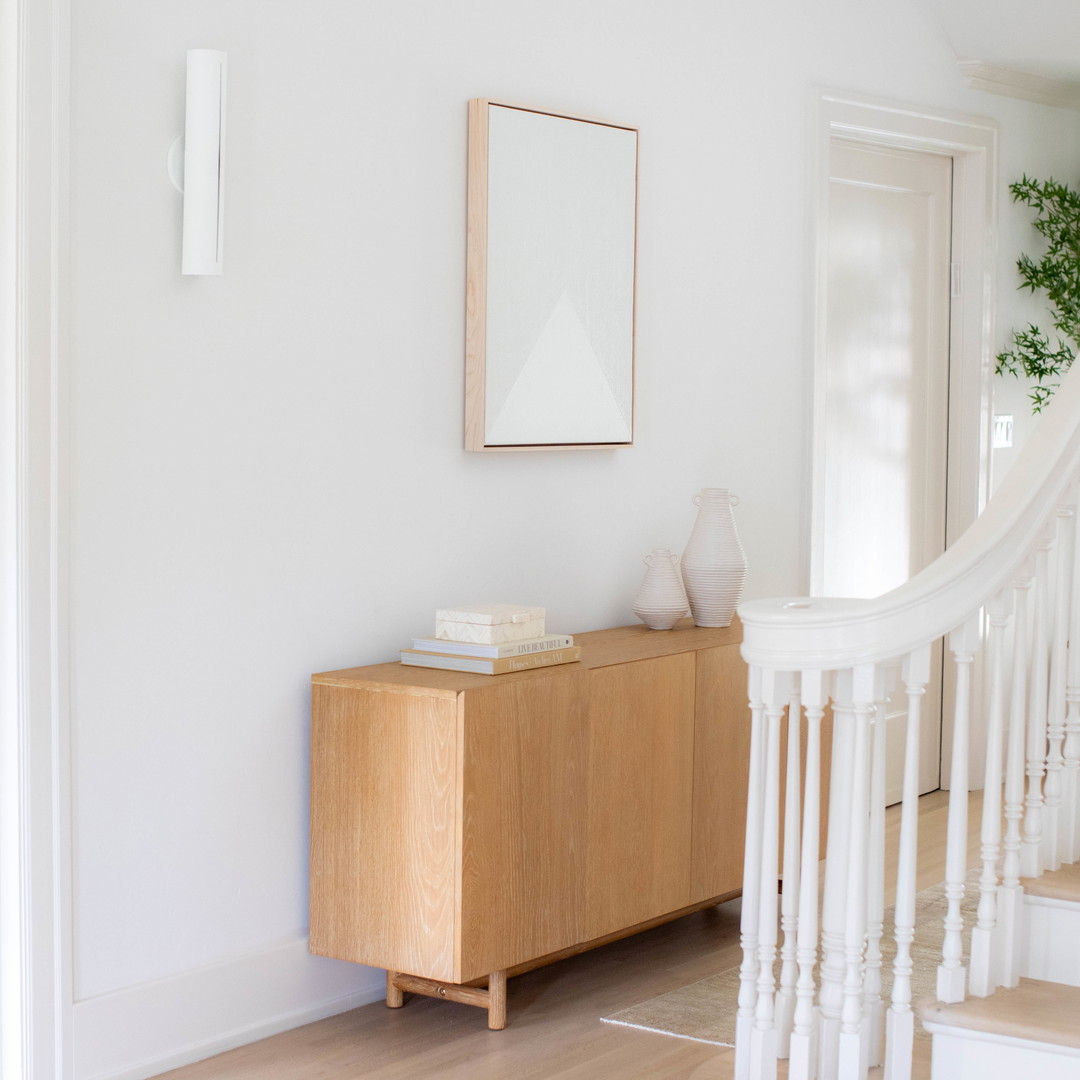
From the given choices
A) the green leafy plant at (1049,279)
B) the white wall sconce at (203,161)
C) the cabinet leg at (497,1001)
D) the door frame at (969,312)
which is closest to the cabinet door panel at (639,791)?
the cabinet leg at (497,1001)

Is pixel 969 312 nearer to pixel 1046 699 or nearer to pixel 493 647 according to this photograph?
pixel 493 647

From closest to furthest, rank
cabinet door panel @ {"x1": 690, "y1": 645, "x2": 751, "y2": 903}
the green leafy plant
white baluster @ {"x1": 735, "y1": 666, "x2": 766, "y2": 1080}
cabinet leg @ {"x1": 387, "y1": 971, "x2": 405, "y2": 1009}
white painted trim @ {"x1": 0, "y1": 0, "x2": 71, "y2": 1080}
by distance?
white baluster @ {"x1": 735, "y1": 666, "x2": 766, "y2": 1080}, white painted trim @ {"x1": 0, "y1": 0, "x2": 71, "y2": 1080}, cabinet leg @ {"x1": 387, "y1": 971, "x2": 405, "y2": 1009}, cabinet door panel @ {"x1": 690, "y1": 645, "x2": 751, "y2": 903}, the green leafy plant

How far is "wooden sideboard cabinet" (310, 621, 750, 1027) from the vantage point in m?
2.83

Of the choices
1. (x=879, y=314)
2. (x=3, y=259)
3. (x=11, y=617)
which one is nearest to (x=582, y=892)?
(x=11, y=617)

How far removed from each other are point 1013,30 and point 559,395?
222 cm

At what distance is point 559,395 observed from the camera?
3488mm

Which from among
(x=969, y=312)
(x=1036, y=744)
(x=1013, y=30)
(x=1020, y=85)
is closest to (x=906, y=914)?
(x=1036, y=744)

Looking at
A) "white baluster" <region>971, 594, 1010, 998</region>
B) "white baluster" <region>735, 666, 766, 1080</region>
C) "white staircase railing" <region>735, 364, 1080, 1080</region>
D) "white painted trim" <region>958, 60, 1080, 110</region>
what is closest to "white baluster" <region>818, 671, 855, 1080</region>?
"white staircase railing" <region>735, 364, 1080, 1080</region>

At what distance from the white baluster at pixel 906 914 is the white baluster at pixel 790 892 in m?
0.15

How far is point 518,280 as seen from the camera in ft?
11.0

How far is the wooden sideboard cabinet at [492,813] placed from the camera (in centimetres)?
283

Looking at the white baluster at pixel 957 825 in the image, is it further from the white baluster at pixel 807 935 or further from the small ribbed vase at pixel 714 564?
the small ribbed vase at pixel 714 564

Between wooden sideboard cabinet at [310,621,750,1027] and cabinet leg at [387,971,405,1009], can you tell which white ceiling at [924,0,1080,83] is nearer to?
wooden sideboard cabinet at [310,621,750,1027]

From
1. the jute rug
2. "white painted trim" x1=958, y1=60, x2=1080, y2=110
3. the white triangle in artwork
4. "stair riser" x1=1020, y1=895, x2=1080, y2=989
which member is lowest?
the jute rug
